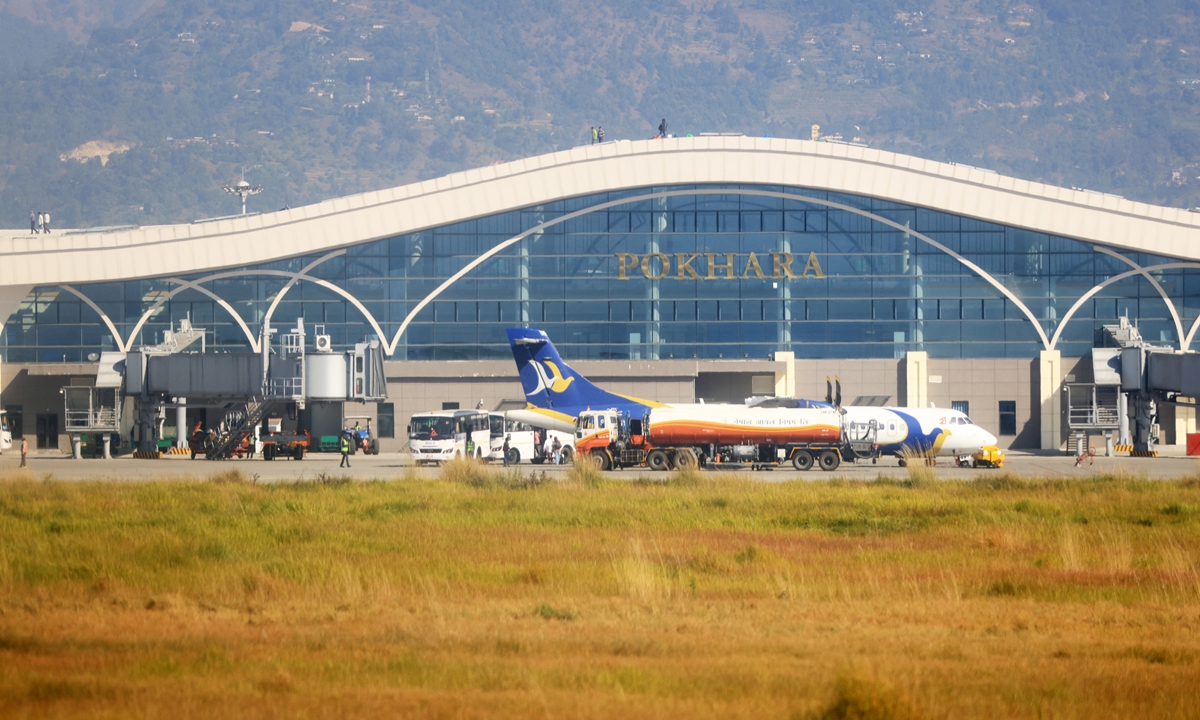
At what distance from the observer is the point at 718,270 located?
7012 cm

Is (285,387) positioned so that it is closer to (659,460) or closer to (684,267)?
(659,460)

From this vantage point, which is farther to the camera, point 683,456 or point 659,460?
point 659,460

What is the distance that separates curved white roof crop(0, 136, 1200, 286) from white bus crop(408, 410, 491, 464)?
1447 cm

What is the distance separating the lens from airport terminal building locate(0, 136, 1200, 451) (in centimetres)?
6956

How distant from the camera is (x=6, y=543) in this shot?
24234 millimetres

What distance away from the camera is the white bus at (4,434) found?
70.6 metres

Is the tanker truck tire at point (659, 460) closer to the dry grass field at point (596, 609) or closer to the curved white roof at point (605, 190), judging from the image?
the dry grass field at point (596, 609)

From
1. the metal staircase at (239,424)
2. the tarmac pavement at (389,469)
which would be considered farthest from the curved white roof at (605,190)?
the tarmac pavement at (389,469)

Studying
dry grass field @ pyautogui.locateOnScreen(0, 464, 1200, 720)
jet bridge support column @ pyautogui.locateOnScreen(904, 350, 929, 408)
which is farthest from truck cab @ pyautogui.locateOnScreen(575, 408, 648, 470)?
dry grass field @ pyautogui.locateOnScreen(0, 464, 1200, 720)

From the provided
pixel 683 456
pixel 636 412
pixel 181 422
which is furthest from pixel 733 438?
pixel 181 422

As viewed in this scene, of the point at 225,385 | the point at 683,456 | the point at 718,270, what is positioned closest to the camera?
the point at 683,456

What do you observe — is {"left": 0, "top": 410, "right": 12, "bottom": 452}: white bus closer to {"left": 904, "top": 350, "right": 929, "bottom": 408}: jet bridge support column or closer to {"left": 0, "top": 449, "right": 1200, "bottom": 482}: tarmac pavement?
{"left": 0, "top": 449, "right": 1200, "bottom": 482}: tarmac pavement

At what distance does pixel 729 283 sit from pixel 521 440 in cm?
1610

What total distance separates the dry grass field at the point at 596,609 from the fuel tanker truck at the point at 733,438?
19.5m
